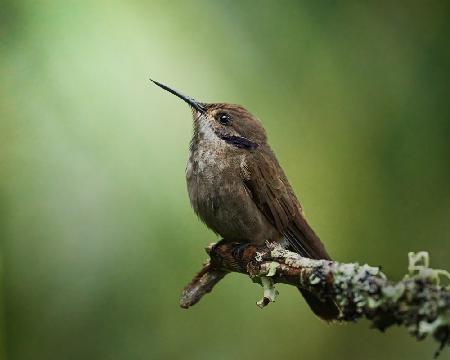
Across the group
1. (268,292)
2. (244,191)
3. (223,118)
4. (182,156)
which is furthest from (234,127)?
(268,292)

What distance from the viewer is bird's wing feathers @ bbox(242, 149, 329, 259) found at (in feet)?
8.23

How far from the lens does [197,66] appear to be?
3.32 meters

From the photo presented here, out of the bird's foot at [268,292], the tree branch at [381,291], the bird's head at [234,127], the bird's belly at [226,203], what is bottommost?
the tree branch at [381,291]

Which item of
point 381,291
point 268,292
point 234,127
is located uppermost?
point 234,127

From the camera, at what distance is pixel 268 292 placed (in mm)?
1939

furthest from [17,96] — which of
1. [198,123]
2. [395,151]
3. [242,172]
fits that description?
[395,151]

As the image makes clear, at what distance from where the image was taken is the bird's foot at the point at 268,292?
1928 millimetres

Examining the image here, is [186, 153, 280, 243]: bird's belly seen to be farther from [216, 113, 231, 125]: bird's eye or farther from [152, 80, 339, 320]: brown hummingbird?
[216, 113, 231, 125]: bird's eye

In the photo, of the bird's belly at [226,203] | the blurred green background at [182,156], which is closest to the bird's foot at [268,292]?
the bird's belly at [226,203]

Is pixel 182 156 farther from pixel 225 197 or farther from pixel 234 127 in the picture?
pixel 225 197

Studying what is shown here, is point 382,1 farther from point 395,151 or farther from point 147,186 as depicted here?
point 147,186

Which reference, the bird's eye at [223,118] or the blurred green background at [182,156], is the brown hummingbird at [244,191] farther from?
the blurred green background at [182,156]

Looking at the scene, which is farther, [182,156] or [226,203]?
[182,156]

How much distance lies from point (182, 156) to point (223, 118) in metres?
0.74
